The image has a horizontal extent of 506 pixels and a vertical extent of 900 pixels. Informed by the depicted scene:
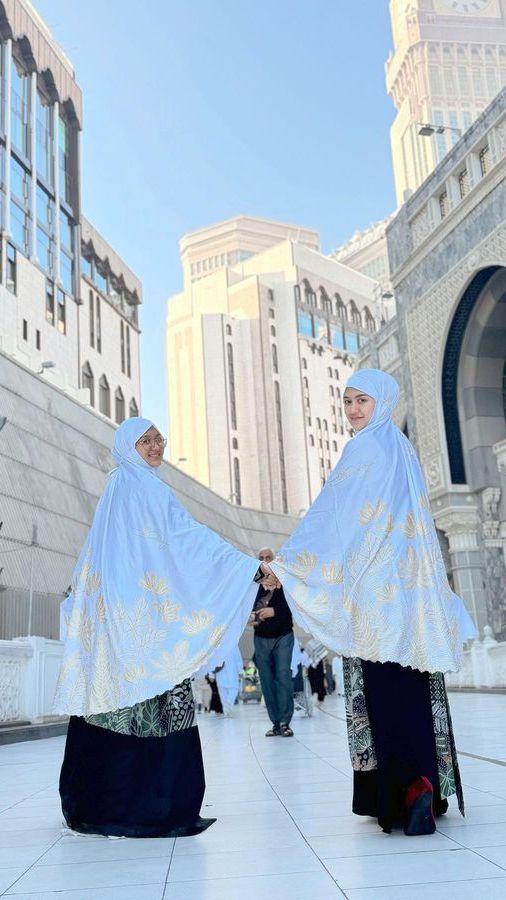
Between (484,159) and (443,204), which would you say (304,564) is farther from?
(443,204)

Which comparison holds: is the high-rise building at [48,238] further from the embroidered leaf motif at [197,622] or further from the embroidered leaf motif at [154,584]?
the embroidered leaf motif at [197,622]

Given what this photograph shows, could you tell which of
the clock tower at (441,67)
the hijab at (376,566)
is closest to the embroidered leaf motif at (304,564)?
the hijab at (376,566)

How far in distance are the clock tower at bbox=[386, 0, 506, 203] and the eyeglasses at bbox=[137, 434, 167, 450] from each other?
6820 cm

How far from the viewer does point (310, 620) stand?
2990mm

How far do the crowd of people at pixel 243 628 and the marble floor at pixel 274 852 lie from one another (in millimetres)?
135

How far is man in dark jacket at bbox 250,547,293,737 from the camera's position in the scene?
6629 millimetres

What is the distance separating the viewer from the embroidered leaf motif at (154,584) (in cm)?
315

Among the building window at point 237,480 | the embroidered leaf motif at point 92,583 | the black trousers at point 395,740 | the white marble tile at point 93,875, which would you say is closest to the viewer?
the white marble tile at point 93,875

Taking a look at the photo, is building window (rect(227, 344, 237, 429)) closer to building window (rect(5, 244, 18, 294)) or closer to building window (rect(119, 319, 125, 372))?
building window (rect(119, 319, 125, 372))

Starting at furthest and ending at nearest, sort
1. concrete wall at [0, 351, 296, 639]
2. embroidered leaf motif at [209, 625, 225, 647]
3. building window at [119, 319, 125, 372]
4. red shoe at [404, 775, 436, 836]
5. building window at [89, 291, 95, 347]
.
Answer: building window at [119, 319, 125, 372] → building window at [89, 291, 95, 347] → concrete wall at [0, 351, 296, 639] → embroidered leaf motif at [209, 625, 225, 647] → red shoe at [404, 775, 436, 836]

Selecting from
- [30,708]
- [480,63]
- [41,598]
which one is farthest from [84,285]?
[480,63]

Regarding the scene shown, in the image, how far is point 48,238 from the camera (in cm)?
3038

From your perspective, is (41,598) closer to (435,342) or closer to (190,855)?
(435,342)

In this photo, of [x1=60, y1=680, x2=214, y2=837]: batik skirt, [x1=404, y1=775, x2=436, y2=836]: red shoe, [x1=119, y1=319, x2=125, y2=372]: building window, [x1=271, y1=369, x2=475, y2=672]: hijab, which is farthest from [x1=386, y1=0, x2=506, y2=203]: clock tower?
[x1=404, y1=775, x2=436, y2=836]: red shoe
